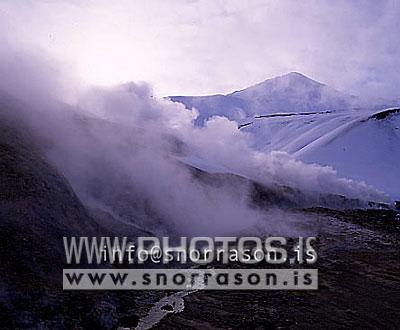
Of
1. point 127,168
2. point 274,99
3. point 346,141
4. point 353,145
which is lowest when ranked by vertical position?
point 127,168

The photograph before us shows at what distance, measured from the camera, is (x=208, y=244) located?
1274 centimetres

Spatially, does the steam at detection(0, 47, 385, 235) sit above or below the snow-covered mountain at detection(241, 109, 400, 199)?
below

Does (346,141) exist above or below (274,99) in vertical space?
below

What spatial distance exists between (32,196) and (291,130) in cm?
4939

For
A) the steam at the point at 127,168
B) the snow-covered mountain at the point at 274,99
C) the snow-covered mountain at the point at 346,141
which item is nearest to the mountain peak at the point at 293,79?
the snow-covered mountain at the point at 274,99

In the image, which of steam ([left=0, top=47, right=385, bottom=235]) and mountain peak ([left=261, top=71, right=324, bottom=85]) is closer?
→ steam ([left=0, top=47, right=385, bottom=235])

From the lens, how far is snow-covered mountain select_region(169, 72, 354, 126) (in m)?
116

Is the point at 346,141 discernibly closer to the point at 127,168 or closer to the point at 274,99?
the point at 127,168

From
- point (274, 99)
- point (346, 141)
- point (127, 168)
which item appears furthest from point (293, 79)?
point (127, 168)

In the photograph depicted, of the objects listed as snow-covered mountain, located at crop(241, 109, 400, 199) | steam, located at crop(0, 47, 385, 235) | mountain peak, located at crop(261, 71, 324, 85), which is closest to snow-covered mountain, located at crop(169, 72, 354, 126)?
mountain peak, located at crop(261, 71, 324, 85)

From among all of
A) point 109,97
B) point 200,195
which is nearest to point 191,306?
point 200,195

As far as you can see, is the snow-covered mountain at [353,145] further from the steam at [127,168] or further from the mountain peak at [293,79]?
the mountain peak at [293,79]

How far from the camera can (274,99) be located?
121188 millimetres

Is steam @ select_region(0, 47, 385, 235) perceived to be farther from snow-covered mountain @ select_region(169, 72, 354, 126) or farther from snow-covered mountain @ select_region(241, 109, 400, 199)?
snow-covered mountain @ select_region(169, 72, 354, 126)
